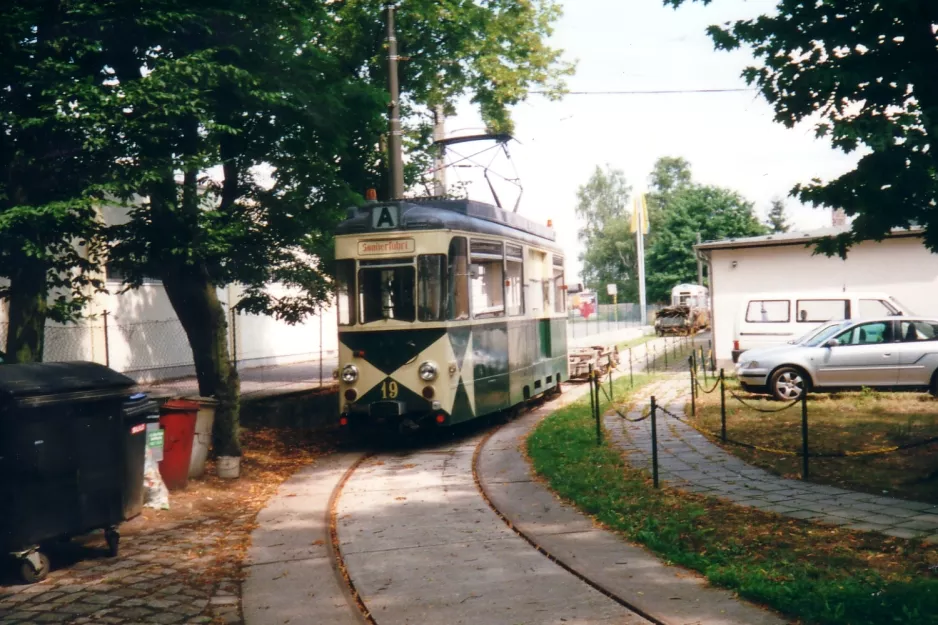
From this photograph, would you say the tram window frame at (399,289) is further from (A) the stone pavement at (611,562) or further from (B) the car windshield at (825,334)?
(B) the car windshield at (825,334)

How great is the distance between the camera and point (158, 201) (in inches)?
409

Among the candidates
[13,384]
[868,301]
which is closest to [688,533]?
[13,384]

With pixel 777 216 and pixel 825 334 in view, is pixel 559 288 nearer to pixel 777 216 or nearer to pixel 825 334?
pixel 825 334

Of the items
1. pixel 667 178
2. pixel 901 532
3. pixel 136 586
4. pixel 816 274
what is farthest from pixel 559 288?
pixel 667 178

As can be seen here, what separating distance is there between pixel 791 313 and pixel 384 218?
11.1 meters

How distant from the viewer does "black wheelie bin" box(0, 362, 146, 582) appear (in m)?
6.37

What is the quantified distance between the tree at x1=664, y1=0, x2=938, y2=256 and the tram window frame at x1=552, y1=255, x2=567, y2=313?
931cm

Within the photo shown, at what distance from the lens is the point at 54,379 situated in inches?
272

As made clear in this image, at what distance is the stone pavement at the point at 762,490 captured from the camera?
291 inches

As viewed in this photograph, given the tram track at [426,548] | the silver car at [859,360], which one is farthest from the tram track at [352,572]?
the silver car at [859,360]

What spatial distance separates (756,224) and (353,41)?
5488 centimetres

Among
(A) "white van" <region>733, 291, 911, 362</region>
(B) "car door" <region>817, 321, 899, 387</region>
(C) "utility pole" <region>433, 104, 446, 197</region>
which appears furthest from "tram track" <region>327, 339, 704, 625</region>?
(A) "white van" <region>733, 291, 911, 362</region>

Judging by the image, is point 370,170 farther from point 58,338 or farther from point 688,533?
point 688,533

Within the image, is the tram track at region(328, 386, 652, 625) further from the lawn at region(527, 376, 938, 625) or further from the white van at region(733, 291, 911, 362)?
the white van at region(733, 291, 911, 362)
